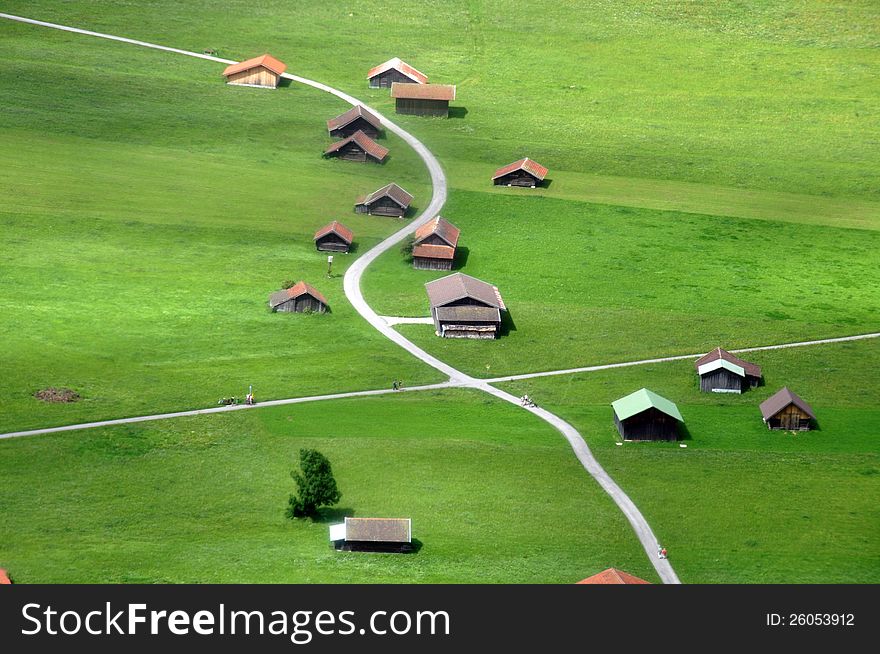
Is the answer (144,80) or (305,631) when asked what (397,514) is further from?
(144,80)

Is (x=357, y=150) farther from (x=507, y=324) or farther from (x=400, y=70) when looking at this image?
(x=507, y=324)

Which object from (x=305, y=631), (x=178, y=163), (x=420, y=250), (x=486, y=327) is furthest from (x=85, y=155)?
(x=305, y=631)

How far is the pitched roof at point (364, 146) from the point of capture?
165625mm

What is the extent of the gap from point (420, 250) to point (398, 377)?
27508 mm

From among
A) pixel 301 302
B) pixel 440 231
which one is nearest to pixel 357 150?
pixel 440 231

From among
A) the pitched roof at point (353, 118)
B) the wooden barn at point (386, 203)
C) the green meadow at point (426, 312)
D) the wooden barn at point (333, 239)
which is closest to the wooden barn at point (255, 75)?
the green meadow at point (426, 312)

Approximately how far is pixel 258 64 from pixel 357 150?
91.8 ft

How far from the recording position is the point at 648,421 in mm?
105500

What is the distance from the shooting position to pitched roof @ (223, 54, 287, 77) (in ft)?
612

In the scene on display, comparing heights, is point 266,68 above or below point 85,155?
above

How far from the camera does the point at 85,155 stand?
160 m

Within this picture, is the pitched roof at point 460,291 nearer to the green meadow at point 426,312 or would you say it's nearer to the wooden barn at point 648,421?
the green meadow at point 426,312

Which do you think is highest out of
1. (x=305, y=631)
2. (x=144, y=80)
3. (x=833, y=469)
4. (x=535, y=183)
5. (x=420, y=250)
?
(x=144, y=80)

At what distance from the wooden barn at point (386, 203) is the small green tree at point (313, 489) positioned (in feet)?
212
